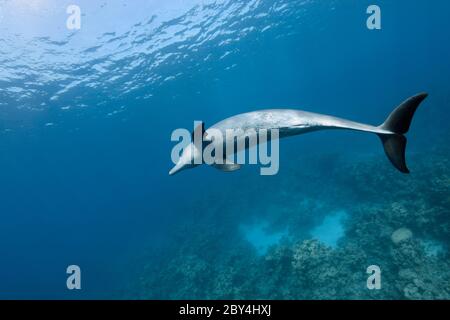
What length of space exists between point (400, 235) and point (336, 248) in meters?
2.61

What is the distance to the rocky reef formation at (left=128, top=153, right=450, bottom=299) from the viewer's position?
10.5 metres

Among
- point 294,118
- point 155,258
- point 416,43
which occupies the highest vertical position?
point 416,43

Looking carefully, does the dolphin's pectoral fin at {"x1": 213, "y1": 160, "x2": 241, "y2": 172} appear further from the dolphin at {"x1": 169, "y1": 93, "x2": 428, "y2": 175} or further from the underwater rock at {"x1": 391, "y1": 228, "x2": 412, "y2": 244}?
the underwater rock at {"x1": 391, "y1": 228, "x2": 412, "y2": 244}

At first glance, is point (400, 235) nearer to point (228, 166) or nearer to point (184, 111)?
point (228, 166)

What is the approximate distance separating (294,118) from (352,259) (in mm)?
9017

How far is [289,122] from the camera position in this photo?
502cm

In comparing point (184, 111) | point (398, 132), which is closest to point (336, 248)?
point (398, 132)

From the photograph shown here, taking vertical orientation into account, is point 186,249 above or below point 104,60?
below
